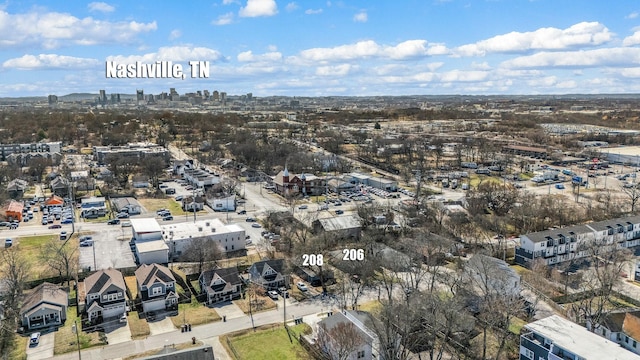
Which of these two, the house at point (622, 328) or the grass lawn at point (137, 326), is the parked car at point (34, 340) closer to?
the grass lawn at point (137, 326)

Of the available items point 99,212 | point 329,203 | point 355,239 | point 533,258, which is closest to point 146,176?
point 99,212

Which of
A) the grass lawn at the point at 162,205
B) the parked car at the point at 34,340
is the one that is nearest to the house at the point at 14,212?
the grass lawn at the point at 162,205

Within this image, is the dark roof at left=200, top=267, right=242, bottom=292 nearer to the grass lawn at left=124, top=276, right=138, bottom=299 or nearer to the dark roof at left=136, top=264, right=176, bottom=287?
the dark roof at left=136, top=264, right=176, bottom=287

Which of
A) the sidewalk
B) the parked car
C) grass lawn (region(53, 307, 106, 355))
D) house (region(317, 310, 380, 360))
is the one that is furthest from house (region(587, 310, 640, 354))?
the parked car

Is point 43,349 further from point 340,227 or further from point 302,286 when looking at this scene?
point 340,227

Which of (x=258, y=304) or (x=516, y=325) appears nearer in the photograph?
(x=516, y=325)

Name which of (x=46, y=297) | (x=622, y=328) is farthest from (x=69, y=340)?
(x=622, y=328)
